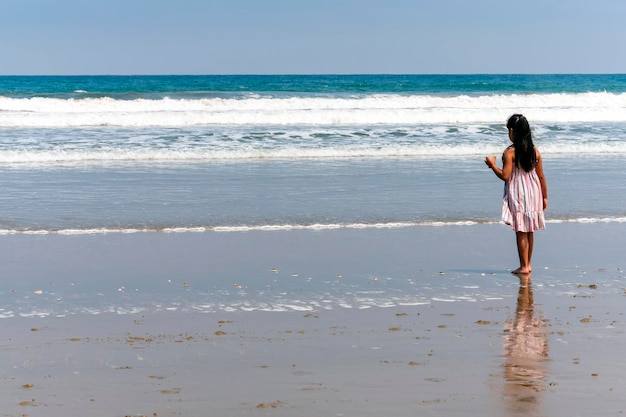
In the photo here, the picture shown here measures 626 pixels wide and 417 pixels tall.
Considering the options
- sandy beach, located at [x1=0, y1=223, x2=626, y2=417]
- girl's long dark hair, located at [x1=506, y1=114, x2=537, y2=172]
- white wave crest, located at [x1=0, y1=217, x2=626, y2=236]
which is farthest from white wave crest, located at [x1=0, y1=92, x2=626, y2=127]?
girl's long dark hair, located at [x1=506, y1=114, x2=537, y2=172]

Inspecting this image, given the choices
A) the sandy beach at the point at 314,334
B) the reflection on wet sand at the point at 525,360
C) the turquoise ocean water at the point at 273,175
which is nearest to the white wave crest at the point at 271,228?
the turquoise ocean water at the point at 273,175

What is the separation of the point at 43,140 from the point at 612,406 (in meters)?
17.3

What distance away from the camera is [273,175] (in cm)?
1413

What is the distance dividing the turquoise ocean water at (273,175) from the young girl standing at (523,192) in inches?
43.6

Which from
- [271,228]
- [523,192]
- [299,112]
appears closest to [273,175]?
[271,228]

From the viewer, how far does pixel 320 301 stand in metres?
6.28

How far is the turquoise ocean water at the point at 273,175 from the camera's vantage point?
31.2 feet

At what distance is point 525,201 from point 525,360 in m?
2.91

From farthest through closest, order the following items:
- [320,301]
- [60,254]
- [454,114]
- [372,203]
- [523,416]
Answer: [454,114] < [372,203] < [60,254] < [320,301] < [523,416]

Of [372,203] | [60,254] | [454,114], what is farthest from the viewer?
[454,114]

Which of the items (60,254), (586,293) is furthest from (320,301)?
(60,254)

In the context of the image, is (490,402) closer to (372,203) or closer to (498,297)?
(498,297)

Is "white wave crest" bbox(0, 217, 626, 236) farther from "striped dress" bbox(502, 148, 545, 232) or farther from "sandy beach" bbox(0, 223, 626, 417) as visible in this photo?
"striped dress" bbox(502, 148, 545, 232)

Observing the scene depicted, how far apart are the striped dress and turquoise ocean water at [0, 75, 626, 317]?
3.99ft
